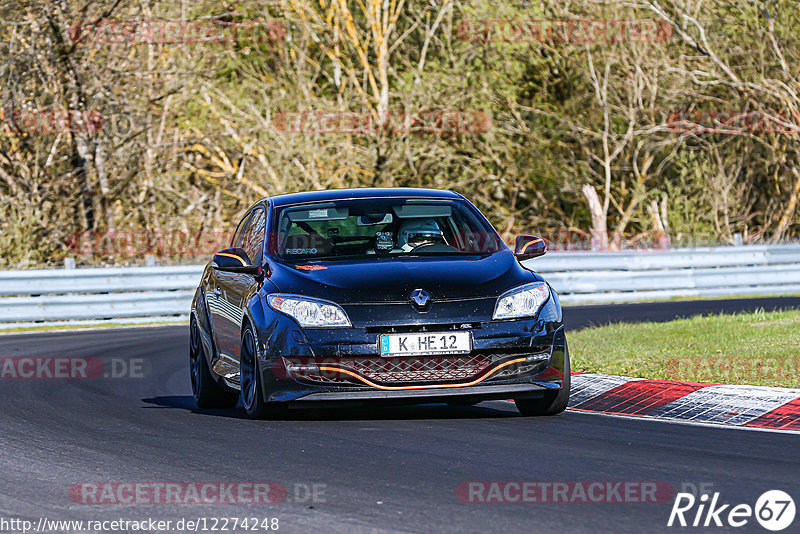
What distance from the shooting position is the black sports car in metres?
8.38

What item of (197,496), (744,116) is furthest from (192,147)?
(197,496)

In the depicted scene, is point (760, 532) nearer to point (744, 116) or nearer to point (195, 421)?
point (195, 421)

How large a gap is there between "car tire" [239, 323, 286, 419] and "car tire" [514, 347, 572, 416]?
1617 mm

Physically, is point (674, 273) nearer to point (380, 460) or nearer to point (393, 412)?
point (393, 412)

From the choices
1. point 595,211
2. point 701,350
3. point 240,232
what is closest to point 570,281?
point 595,211

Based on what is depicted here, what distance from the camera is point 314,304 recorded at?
27.9ft

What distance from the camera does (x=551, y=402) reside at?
29.5 feet

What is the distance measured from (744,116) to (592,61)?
3.91 meters

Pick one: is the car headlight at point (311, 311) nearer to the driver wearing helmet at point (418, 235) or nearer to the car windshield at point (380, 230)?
the car windshield at point (380, 230)

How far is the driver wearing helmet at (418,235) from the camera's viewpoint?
9.60 m

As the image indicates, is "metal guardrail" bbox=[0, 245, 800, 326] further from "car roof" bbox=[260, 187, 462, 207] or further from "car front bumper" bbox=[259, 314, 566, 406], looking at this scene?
"car front bumper" bbox=[259, 314, 566, 406]

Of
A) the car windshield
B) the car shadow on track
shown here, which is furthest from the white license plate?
the car windshield

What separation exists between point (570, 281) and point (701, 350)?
12.1 m

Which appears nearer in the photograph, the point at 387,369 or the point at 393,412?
the point at 387,369
